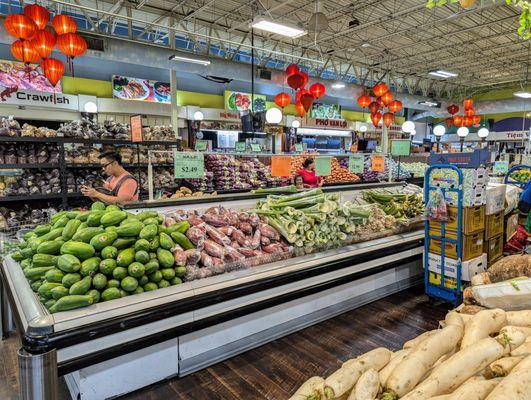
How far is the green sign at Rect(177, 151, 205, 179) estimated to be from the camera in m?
3.73

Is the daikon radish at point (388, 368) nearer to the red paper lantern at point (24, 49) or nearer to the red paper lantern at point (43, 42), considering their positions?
the red paper lantern at point (43, 42)

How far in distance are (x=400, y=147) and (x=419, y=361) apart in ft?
16.6

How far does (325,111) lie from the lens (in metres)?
18.1

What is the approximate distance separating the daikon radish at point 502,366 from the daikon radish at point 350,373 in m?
0.34

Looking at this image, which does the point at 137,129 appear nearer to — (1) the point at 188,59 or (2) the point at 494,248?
(2) the point at 494,248

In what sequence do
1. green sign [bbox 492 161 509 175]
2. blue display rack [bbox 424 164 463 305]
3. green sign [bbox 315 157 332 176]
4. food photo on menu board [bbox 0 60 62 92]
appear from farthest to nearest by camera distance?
green sign [bbox 492 161 509 175]
food photo on menu board [bbox 0 60 62 92]
green sign [bbox 315 157 332 176]
blue display rack [bbox 424 164 463 305]

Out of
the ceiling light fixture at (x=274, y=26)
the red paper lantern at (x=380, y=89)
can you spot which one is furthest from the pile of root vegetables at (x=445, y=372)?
the red paper lantern at (x=380, y=89)

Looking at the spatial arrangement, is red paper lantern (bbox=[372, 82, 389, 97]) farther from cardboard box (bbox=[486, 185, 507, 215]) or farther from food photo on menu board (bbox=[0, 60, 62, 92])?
food photo on menu board (bbox=[0, 60, 62, 92])

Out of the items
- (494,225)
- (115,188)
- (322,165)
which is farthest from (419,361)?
(322,165)

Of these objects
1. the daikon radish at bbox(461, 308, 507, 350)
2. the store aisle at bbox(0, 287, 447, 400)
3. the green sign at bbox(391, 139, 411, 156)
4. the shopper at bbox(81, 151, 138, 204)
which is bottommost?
the store aisle at bbox(0, 287, 447, 400)

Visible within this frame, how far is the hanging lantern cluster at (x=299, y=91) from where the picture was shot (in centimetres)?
845

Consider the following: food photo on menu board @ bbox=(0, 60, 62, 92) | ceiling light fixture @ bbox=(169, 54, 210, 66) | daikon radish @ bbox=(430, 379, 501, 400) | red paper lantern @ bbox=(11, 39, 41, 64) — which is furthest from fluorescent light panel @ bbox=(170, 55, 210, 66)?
daikon radish @ bbox=(430, 379, 501, 400)

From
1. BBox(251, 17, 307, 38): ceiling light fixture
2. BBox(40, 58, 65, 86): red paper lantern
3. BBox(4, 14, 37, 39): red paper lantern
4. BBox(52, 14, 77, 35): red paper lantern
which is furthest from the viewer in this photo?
BBox(40, 58, 65, 86): red paper lantern

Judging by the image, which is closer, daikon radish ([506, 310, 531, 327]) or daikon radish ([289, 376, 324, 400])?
daikon radish ([289, 376, 324, 400])
